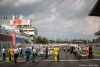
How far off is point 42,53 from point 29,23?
97.3 metres

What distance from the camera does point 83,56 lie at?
82.9 ft

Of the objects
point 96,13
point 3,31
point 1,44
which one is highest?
point 96,13

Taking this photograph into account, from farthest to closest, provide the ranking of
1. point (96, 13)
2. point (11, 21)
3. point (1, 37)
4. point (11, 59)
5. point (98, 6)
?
point (11, 21)
point (1, 37)
point (96, 13)
point (98, 6)
point (11, 59)

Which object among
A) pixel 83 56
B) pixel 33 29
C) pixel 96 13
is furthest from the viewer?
pixel 33 29

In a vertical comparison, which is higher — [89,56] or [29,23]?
[29,23]

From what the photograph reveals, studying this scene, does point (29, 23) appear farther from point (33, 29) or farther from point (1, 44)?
point (1, 44)

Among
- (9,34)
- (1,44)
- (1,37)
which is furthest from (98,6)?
(9,34)

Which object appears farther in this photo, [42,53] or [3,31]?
[3,31]

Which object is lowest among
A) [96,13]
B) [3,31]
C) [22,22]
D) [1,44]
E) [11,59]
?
[11,59]

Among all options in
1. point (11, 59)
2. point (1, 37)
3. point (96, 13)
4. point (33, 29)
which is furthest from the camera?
point (33, 29)

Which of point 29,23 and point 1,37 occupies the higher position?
point 29,23

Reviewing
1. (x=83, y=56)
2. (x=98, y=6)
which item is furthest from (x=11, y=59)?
(x=98, y=6)

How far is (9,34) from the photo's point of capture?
50469mm

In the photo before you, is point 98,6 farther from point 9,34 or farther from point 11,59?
point 9,34
